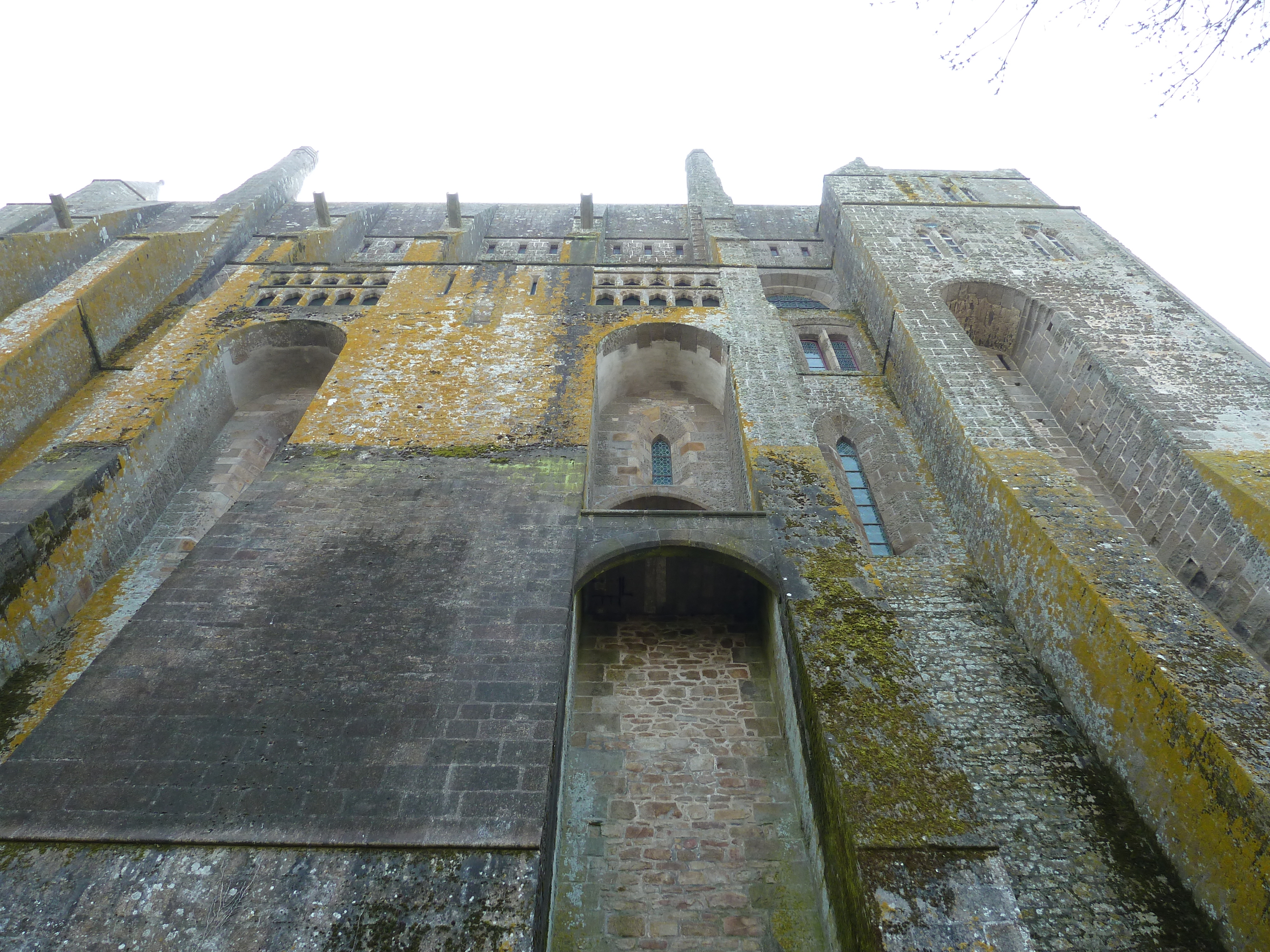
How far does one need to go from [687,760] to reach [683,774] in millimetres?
195

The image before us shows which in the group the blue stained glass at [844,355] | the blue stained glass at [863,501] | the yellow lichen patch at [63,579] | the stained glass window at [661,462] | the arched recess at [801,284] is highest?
the arched recess at [801,284]

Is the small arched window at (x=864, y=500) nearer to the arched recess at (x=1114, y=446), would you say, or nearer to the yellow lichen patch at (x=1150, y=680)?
the yellow lichen patch at (x=1150, y=680)

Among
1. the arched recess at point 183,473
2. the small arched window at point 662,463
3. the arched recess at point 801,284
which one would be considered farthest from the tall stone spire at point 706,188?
the arched recess at point 183,473

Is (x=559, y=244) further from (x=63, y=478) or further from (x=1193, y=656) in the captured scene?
(x=1193, y=656)

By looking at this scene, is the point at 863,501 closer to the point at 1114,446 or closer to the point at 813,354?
the point at 1114,446

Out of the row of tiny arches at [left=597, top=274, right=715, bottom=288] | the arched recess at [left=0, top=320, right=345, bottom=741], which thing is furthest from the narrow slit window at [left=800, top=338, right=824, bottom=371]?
the arched recess at [left=0, top=320, right=345, bottom=741]

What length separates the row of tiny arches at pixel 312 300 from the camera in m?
13.2

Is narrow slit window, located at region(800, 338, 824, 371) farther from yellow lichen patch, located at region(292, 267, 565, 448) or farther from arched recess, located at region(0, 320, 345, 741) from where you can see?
arched recess, located at region(0, 320, 345, 741)

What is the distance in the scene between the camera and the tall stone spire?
19.5 m

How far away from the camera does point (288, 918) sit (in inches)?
190

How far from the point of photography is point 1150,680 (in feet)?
19.5

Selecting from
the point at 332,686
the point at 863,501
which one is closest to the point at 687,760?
the point at 332,686

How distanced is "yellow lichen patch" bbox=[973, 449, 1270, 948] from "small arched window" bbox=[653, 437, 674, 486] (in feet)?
17.1

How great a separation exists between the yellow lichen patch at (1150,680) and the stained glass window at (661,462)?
5236mm
